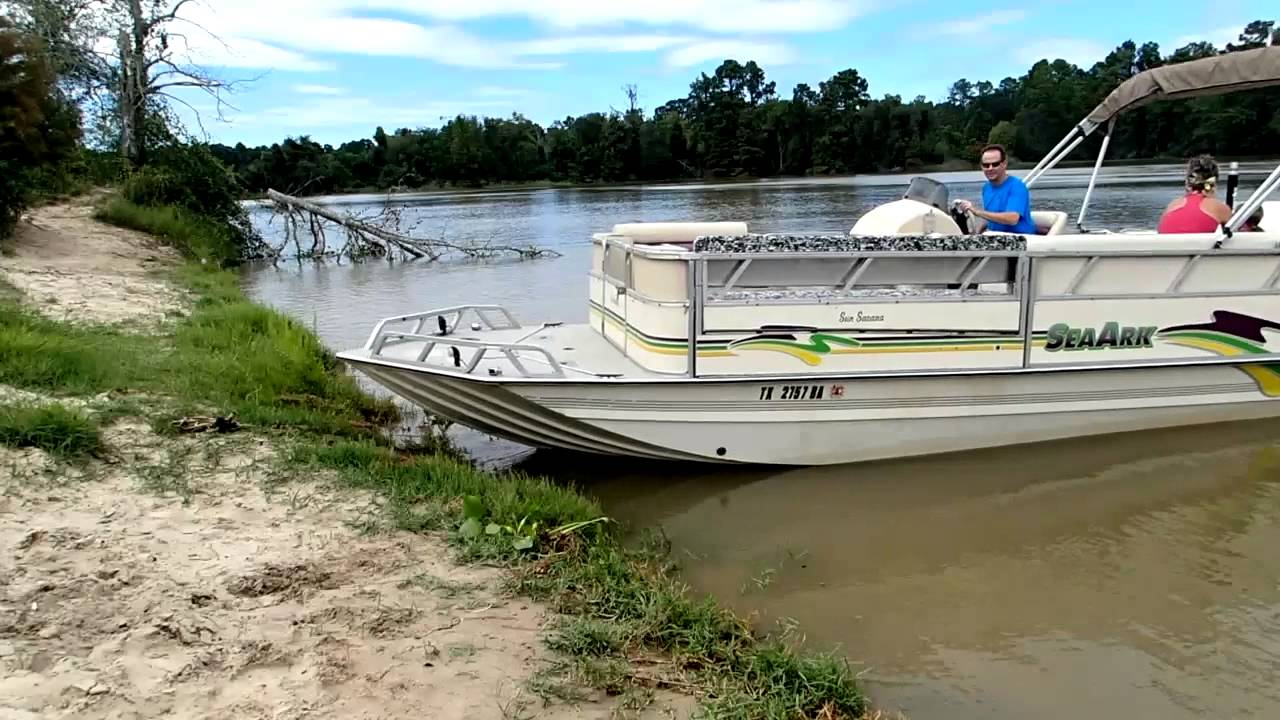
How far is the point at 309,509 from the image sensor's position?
5168 mm

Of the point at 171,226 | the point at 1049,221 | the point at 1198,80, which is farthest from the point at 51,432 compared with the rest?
the point at 171,226

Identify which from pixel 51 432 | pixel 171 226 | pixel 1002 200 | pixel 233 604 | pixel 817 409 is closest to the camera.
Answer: pixel 233 604

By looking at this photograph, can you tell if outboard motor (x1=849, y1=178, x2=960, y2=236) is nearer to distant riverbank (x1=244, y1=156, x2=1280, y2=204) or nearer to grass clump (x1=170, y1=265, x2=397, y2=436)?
grass clump (x1=170, y1=265, x2=397, y2=436)

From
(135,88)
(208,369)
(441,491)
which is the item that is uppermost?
(135,88)

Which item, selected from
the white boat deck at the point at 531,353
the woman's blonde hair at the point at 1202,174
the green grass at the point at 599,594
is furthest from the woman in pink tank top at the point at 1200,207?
the green grass at the point at 599,594

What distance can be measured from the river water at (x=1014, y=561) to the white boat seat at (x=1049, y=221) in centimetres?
171

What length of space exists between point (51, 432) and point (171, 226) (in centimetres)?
1577

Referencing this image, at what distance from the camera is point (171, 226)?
64.6 feet

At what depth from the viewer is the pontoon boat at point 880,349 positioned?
646 cm

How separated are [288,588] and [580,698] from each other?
1502 millimetres

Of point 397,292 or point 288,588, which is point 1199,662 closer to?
point 288,588

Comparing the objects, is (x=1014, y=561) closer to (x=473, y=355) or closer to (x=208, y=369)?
(x=473, y=355)

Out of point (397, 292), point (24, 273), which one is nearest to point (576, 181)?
point (397, 292)

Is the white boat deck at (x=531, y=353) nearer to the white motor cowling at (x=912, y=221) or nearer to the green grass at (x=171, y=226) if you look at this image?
the white motor cowling at (x=912, y=221)
